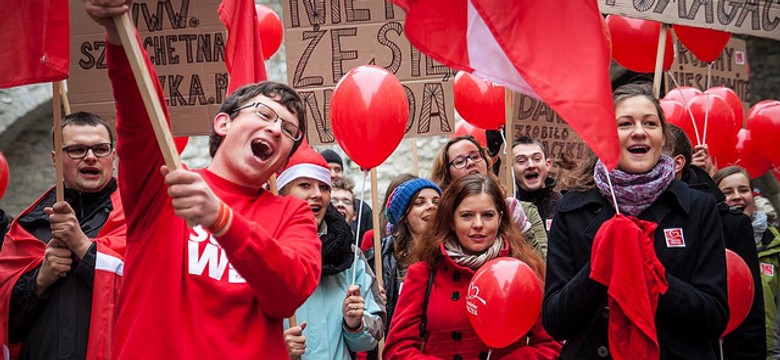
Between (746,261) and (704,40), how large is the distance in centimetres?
210

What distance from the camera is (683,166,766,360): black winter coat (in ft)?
15.9

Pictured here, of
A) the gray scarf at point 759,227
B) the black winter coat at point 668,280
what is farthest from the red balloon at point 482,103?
the black winter coat at point 668,280

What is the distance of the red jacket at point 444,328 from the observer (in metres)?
4.37

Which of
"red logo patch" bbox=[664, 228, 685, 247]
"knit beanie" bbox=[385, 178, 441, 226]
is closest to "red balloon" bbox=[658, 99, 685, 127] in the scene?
"knit beanie" bbox=[385, 178, 441, 226]

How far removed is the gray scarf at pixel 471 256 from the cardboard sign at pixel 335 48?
1328mm

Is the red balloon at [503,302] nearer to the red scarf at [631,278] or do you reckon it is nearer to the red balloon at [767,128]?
the red scarf at [631,278]

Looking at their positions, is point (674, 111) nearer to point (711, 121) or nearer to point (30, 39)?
point (711, 121)

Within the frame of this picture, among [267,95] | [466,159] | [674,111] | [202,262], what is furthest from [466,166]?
[202,262]

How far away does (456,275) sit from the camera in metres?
4.51

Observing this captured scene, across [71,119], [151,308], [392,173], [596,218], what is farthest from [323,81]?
[392,173]

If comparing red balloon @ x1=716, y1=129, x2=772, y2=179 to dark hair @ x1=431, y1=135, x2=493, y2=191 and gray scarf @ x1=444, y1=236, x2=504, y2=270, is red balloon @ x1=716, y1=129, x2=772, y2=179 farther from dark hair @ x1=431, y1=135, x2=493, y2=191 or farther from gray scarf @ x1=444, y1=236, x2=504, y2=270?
gray scarf @ x1=444, y1=236, x2=504, y2=270

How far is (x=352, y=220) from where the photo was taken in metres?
6.71

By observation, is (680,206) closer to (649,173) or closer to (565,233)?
(649,173)

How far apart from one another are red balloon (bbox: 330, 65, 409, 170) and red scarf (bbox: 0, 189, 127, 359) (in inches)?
45.0
